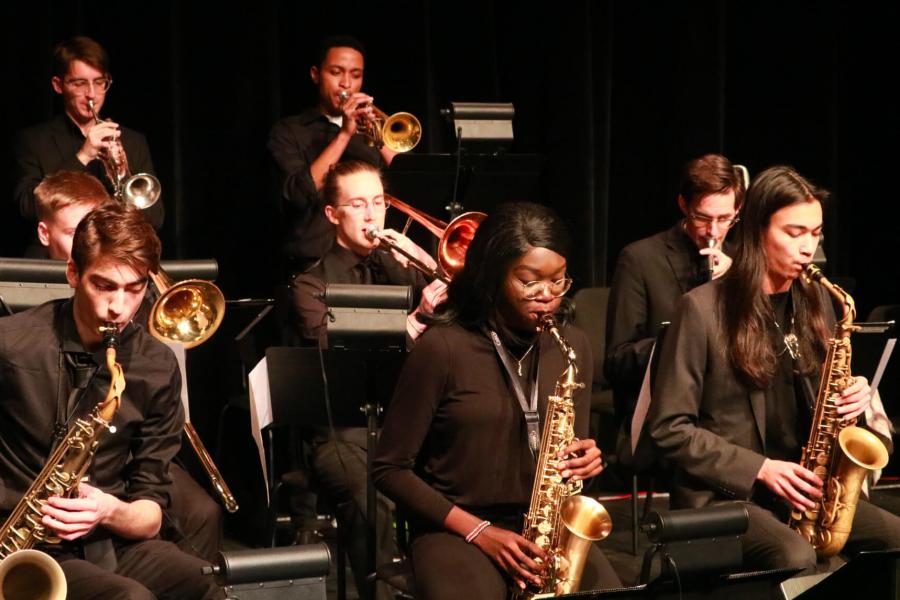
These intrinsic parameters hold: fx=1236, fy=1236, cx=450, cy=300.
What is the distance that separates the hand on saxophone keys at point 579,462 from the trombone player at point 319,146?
2251mm

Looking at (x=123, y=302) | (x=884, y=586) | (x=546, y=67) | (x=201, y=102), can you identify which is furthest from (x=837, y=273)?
(x=123, y=302)

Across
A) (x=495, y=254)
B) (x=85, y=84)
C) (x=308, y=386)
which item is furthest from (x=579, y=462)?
(x=85, y=84)

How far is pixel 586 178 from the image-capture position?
6215 mm

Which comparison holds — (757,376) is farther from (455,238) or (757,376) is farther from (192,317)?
(192,317)

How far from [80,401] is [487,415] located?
108 centimetres

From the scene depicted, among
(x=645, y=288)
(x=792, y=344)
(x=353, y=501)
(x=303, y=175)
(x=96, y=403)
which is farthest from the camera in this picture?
(x=303, y=175)

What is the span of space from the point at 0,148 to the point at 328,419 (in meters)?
2.54

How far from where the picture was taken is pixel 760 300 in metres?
3.73

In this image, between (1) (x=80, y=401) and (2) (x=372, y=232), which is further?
(2) (x=372, y=232)

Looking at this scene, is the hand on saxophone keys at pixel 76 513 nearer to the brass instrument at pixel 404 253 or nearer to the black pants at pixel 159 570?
the black pants at pixel 159 570

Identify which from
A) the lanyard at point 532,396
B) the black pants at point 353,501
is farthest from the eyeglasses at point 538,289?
the black pants at point 353,501

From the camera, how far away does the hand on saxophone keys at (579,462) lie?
10.8ft

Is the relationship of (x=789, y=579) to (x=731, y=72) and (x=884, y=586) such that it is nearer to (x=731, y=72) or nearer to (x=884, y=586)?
(x=884, y=586)

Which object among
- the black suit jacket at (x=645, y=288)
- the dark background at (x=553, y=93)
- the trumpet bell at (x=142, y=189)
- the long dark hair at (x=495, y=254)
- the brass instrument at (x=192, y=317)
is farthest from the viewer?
the dark background at (x=553, y=93)
